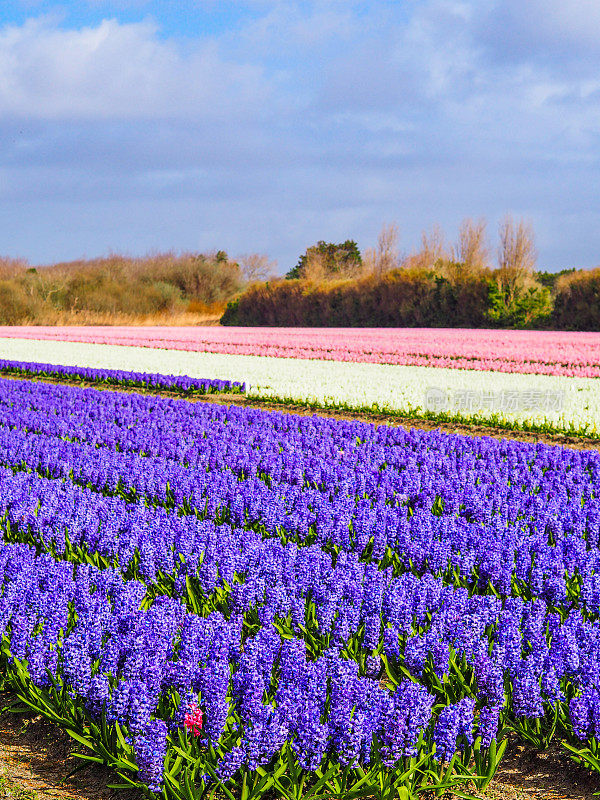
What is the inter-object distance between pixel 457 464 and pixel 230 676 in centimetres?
476

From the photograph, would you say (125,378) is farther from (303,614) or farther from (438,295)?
(438,295)

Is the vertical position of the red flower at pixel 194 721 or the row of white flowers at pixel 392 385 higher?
the row of white flowers at pixel 392 385

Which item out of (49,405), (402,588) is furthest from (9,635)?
(49,405)

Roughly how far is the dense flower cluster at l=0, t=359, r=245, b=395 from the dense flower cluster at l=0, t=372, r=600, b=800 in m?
7.42

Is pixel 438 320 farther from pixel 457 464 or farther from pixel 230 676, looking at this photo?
pixel 230 676

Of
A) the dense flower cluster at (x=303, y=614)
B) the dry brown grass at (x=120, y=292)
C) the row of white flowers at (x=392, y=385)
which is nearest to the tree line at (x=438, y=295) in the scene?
the dry brown grass at (x=120, y=292)

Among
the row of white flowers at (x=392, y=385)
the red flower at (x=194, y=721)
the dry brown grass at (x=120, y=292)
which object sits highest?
the dry brown grass at (x=120, y=292)

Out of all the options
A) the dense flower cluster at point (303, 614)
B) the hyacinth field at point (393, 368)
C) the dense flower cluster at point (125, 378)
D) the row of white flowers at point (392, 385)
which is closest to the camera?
the dense flower cluster at point (303, 614)

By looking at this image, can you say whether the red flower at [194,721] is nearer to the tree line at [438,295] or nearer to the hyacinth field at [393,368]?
the hyacinth field at [393,368]

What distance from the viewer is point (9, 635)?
3.83 meters

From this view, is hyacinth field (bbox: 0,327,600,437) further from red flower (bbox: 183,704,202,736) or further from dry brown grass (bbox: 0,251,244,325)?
dry brown grass (bbox: 0,251,244,325)

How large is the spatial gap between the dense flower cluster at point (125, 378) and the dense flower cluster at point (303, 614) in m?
7.42

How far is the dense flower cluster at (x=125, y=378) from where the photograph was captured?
1494 centimetres

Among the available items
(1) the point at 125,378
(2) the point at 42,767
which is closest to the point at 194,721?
(2) the point at 42,767
